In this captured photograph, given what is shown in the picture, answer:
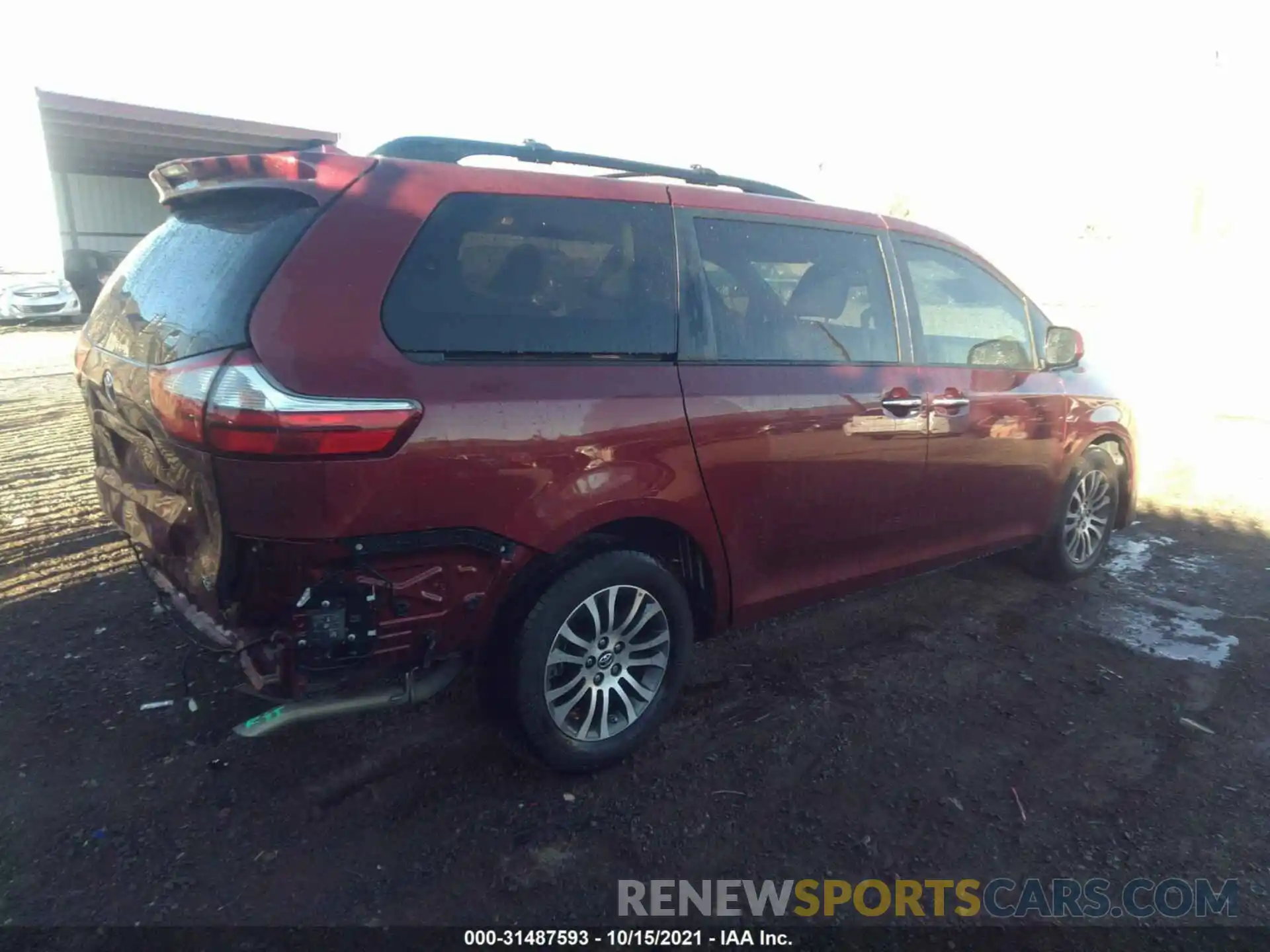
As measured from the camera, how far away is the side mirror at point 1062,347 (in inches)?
A: 173

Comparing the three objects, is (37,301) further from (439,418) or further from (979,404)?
(979,404)

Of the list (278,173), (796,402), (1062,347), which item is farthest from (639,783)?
(1062,347)

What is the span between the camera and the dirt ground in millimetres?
2432

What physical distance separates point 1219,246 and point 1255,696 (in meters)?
32.3

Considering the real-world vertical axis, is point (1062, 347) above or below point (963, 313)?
below

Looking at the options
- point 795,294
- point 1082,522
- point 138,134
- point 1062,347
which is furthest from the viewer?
point 138,134

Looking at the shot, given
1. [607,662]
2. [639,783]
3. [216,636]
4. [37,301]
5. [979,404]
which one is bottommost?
[639,783]

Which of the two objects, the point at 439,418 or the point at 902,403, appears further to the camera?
the point at 902,403

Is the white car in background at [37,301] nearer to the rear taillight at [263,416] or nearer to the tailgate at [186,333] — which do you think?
the tailgate at [186,333]

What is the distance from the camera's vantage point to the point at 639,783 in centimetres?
292

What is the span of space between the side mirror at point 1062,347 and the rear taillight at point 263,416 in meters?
3.52

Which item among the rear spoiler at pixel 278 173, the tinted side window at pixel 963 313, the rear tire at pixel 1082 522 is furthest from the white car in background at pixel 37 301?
the rear tire at pixel 1082 522

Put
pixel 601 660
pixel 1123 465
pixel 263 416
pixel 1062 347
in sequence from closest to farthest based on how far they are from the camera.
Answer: pixel 263 416
pixel 601 660
pixel 1062 347
pixel 1123 465

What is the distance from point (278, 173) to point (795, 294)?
1.95 m
